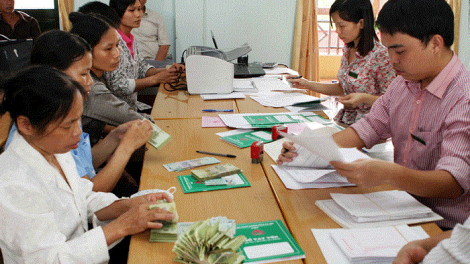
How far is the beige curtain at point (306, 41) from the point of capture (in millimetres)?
4594

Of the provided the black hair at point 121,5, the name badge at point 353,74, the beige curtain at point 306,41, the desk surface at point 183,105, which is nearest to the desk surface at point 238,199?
the desk surface at point 183,105

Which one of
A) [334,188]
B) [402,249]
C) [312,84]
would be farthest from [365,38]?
[402,249]

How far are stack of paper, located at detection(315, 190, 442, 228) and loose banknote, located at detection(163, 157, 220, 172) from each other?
0.46 meters

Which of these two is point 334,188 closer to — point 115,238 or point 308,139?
point 308,139

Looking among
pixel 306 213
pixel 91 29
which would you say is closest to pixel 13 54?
pixel 91 29

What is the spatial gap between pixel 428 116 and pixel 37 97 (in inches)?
47.0

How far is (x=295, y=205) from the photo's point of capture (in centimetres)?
119

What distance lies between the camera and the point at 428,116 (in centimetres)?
137

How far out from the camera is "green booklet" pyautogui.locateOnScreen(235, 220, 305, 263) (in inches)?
36.7

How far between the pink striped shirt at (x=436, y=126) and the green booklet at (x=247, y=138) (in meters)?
0.42

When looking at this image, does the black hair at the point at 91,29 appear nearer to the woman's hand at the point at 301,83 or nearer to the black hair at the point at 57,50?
the black hair at the point at 57,50

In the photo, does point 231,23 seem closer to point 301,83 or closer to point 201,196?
point 301,83

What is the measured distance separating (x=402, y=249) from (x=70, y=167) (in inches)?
36.5

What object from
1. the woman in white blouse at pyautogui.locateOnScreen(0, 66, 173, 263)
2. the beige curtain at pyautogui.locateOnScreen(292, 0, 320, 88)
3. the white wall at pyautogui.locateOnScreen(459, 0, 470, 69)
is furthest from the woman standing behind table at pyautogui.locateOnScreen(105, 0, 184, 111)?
the white wall at pyautogui.locateOnScreen(459, 0, 470, 69)
